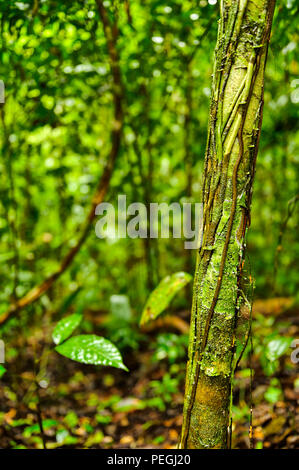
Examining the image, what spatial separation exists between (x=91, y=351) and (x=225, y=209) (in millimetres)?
682

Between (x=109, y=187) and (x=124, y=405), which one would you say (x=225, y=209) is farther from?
(x=109, y=187)

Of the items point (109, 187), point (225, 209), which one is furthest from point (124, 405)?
point (225, 209)

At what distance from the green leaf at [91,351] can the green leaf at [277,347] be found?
659 millimetres

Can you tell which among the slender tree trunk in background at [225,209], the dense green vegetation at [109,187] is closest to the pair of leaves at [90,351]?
the dense green vegetation at [109,187]

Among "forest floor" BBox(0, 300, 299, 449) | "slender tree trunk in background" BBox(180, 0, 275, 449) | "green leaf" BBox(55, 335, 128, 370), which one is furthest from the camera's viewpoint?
"forest floor" BBox(0, 300, 299, 449)

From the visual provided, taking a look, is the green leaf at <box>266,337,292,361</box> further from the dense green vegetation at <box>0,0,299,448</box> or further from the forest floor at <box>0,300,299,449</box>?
the forest floor at <box>0,300,299,449</box>

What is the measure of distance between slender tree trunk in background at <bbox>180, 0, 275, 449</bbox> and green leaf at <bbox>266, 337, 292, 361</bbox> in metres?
0.55

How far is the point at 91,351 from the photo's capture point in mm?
1277

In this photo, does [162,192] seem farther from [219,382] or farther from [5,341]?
[219,382]

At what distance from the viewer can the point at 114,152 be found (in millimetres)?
2254

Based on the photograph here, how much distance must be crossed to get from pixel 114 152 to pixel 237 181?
1.38 meters

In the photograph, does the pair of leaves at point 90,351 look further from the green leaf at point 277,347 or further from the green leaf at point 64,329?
the green leaf at point 277,347

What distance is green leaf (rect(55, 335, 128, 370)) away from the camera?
1.25 meters

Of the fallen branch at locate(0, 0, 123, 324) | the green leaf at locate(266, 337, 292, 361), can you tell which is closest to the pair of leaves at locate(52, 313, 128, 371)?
the green leaf at locate(266, 337, 292, 361)
